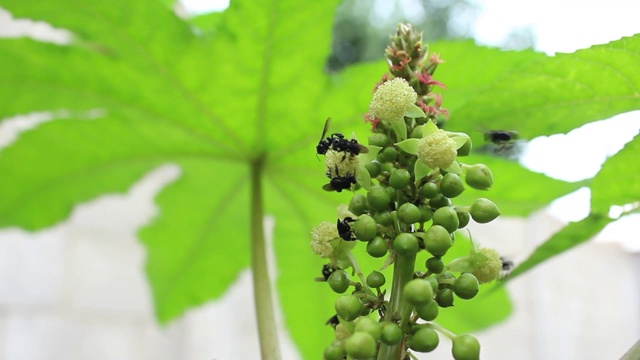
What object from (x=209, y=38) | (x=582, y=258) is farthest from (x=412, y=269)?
(x=582, y=258)

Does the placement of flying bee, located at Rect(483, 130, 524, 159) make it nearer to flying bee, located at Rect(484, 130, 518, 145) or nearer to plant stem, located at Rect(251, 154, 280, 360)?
flying bee, located at Rect(484, 130, 518, 145)

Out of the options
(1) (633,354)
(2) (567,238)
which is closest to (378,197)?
(1) (633,354)

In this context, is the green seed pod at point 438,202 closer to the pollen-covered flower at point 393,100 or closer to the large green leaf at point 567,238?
the pollen-covered flower at point 393,100

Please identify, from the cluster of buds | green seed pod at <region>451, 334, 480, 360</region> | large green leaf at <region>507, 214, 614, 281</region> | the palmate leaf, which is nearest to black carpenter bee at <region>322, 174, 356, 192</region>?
the cluster of buds

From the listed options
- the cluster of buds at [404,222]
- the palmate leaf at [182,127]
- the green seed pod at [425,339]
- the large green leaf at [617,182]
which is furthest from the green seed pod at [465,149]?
the palmate leaf at [182,127]

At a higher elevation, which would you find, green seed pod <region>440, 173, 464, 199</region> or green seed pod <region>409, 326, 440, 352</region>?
green seed pod <region>440, 173, 464, 199</region>

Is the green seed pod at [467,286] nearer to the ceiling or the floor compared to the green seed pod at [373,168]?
nearer to the floor

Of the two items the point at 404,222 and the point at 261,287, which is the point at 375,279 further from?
the point at 261,287
